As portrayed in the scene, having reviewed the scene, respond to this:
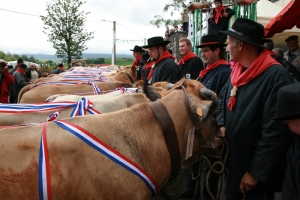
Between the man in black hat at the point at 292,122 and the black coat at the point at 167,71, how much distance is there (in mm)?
3821

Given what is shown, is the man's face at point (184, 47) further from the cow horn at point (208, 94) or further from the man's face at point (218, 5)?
the cow horn at point (208, 94)

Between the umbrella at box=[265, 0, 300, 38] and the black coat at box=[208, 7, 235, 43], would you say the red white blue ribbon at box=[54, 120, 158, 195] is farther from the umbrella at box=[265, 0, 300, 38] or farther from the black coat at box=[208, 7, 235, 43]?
the black coat at box=[208, 7, 235, 43]

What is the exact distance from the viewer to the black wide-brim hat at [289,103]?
1935 millimetres

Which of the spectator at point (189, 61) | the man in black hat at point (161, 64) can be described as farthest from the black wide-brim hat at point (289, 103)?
the spectator at point (189, 61)

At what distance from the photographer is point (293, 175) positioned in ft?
6.88

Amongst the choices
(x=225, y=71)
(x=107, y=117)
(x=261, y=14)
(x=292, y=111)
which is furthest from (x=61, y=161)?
(x=261, y=14)

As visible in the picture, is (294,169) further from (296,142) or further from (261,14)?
(261,14)

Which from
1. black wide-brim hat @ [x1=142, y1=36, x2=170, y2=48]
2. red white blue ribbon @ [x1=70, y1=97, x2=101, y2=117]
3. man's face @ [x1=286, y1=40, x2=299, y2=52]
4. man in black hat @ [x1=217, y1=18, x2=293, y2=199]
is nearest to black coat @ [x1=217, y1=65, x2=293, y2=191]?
man in black hat @ [x1=217, y1=18, x2=293, y2=199]

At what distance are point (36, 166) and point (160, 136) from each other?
969 mm

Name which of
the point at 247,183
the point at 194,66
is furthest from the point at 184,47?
the point at 247,183

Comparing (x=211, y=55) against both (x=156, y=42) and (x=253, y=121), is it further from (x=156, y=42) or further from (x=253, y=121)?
(x=156, y=42)

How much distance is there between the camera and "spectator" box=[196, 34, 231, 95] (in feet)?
13.8

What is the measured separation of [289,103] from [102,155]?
1.34 metres

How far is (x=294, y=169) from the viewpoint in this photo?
6.83 ft
